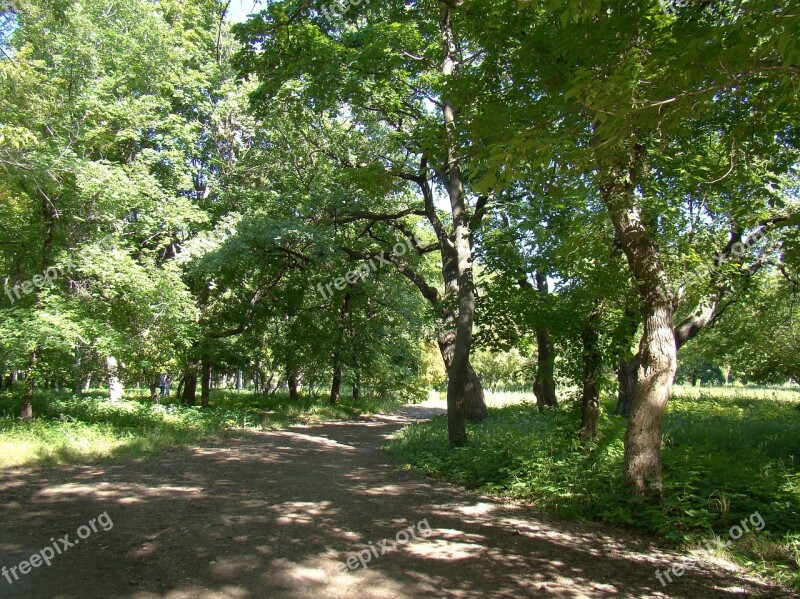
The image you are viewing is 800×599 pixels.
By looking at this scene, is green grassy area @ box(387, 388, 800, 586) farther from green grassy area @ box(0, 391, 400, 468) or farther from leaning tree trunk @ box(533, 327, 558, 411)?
green grassy area @ box(0, 391, 400, 468)

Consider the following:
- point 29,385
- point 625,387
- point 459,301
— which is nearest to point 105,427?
point 29,385

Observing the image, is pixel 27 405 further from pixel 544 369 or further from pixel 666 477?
pixel 666 477

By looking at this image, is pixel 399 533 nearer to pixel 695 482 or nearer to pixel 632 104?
pixel 695 482

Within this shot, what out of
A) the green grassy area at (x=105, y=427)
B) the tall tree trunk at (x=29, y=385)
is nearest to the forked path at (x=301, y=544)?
the green grassy area at (x=105, y=427)

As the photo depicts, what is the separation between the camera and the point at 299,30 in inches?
365

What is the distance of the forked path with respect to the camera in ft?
13.4

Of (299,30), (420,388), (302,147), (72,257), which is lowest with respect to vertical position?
(420,388)

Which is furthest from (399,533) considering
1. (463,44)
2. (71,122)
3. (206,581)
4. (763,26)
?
(71,122)

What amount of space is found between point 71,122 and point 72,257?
12.0 ft

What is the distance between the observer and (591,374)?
8.47 m

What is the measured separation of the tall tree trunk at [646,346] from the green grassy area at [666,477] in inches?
14.5

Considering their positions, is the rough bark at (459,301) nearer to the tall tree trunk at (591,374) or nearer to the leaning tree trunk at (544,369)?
the leaning tree trunk at (544,369)

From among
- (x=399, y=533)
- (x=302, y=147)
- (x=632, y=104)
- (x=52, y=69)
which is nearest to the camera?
(x=632, y=104)

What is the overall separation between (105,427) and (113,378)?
4.64 meters
